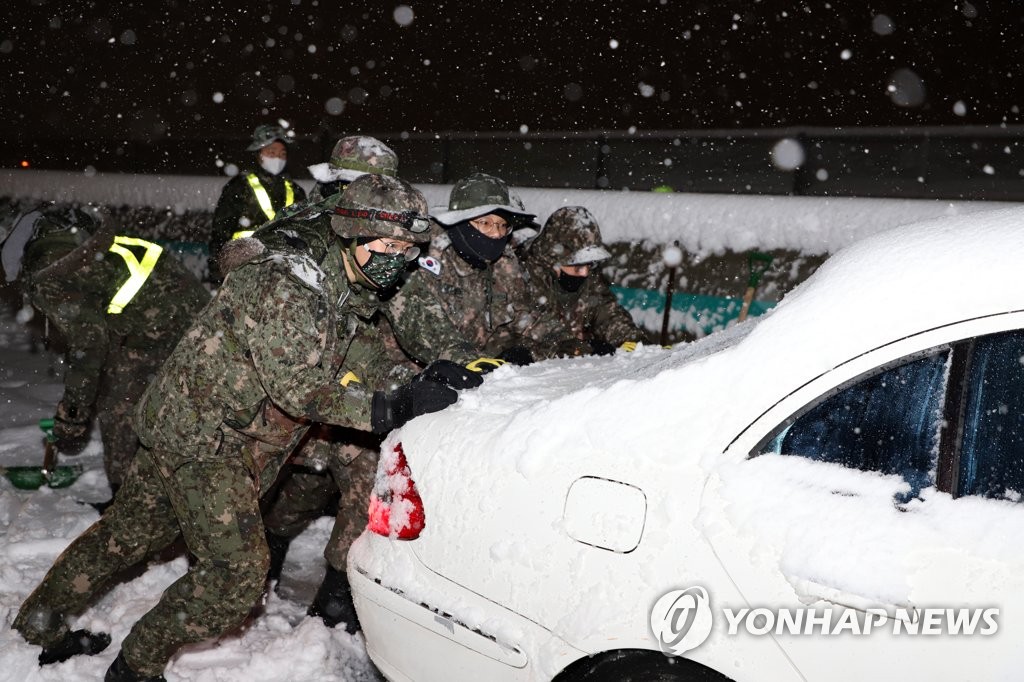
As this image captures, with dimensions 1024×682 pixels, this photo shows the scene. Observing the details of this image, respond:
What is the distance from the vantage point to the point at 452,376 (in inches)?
99.3

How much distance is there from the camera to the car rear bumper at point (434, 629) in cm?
185

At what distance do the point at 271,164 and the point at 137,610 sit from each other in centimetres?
277

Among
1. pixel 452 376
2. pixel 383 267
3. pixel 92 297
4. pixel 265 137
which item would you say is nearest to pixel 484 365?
pixel 452 376

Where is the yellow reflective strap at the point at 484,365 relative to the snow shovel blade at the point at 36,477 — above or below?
above

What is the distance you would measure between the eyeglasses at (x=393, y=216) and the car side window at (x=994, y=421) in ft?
5.52

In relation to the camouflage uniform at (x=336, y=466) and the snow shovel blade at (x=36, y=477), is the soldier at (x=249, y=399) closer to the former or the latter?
the camouflage uniform at (x=336, y=466)

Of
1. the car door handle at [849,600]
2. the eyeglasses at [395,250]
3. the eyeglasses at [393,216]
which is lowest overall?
the car door handle at [849,600]

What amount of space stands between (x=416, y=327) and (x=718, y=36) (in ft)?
54.3

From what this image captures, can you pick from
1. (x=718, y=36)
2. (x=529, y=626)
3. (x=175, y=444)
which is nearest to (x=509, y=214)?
(x=175, y=444)

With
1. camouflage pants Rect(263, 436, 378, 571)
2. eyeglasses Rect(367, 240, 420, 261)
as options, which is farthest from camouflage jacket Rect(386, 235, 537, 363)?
eyeglasses Rect(367, 240, 420, 261)

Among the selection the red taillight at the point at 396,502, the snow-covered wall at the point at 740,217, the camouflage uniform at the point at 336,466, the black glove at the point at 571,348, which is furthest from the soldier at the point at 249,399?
the snow-covered wall at the point at 740,217

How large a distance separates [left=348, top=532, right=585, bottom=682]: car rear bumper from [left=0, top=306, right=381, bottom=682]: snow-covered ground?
87 centimetres

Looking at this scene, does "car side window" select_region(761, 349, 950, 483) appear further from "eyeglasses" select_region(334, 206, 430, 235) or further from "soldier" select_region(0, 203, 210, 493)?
"soldier" select_region(0, 203, 210, 493)

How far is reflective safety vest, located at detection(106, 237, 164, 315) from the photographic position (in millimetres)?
3592
